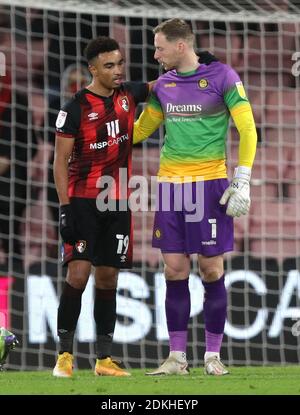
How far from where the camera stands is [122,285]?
327 inches

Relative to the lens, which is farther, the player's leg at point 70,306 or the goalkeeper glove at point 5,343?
the goalkeeper glove at point 5,343

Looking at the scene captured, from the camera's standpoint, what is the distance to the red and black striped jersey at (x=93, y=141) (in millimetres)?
5801

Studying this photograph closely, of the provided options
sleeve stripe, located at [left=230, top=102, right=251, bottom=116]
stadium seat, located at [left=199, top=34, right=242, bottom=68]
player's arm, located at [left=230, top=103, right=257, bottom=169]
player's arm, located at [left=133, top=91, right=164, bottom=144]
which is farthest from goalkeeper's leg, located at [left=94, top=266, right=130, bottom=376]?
stadium seat, located at [left=199, top=34, right=242, bottom=68]

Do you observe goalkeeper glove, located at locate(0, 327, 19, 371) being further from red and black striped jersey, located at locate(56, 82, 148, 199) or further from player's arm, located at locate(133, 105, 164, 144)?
player's arm, located at locate(133, 105, 164, 144)

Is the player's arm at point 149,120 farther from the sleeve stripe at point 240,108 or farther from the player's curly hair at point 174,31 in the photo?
the sleeve stripe at point 240,108

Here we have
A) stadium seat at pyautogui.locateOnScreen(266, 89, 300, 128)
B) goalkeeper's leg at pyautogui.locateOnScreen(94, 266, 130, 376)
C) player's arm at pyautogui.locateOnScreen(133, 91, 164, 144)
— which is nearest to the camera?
goalkeeper's leg at pyautogui.locateOnScreen(94, 266, 130, 376)

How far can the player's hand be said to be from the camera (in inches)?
225

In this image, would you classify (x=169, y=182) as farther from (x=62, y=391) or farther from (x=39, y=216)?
(x=39, y=216)

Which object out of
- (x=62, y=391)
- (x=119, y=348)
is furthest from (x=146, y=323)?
(x=62, y=391)

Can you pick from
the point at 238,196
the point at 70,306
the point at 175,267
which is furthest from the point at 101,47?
the point at 70,306

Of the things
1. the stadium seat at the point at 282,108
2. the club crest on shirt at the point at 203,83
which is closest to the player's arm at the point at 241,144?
the club crest on shirt at the point at 203,83

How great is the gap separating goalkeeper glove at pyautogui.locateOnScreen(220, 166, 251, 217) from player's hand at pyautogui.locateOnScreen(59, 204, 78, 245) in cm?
71

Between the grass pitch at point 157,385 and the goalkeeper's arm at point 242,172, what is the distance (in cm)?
80
